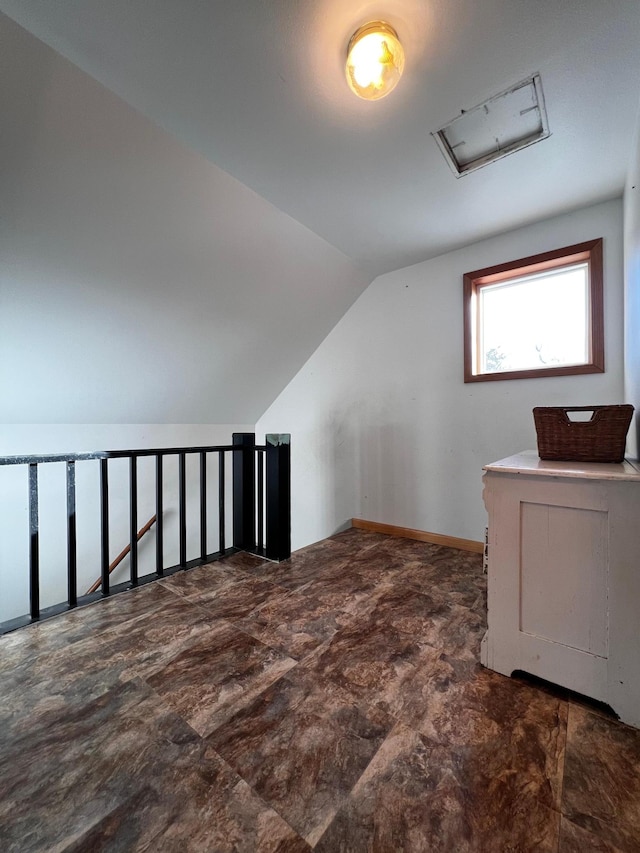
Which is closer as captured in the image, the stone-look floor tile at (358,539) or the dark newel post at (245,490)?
the dark newel post at (245,490)

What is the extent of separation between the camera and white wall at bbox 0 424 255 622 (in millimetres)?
2564

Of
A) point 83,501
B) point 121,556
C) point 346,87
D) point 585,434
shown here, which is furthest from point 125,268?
point 121,556

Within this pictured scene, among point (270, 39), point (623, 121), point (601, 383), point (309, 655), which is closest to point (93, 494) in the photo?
point (309, 655)

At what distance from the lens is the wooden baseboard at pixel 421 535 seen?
2452 millimetres

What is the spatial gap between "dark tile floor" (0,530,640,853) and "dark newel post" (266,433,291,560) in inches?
26.6

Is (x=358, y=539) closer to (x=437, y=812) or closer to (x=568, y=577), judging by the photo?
(x=568, y=577)

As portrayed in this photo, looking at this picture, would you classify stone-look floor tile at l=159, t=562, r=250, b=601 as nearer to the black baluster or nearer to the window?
the black baluster

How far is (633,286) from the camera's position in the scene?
1510mm

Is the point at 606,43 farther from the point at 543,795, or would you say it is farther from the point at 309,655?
the point at 309,655

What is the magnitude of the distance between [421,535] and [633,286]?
2039 millimetres

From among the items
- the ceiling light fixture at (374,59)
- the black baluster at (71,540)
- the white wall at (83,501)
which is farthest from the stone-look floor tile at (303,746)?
the white wall at (83,501)

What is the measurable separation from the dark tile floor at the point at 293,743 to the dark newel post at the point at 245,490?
84cm

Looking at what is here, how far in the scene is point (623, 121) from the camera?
1.45 metres

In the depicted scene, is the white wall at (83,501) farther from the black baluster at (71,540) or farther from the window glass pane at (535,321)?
the window glass pane at (535,321)
